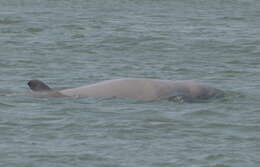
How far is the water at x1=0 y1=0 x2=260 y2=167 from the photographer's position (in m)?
12.0

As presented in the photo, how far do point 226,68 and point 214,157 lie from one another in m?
8.52

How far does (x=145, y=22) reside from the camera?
29.2m

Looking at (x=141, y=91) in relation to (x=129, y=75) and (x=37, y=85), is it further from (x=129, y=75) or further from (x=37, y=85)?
(x=129, y=75)

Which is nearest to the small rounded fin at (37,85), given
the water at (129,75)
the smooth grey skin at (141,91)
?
the smooth grey skin at (141,91)

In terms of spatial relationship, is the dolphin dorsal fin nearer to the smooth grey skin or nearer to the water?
the smooth grey skin

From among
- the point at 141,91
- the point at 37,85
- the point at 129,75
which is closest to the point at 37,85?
the point at 37,85

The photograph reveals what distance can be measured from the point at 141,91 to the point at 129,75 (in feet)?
11.3

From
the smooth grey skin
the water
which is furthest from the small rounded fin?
the water

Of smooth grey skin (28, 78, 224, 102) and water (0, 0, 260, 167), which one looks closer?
water (0, 0, 260, 167)

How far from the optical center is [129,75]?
19.0m

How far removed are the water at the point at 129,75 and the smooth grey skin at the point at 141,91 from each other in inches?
10.0

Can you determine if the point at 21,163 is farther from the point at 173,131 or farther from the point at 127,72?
the point at 127,72

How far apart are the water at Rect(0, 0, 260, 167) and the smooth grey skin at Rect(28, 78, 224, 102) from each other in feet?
0.83

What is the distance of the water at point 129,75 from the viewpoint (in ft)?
39.5
